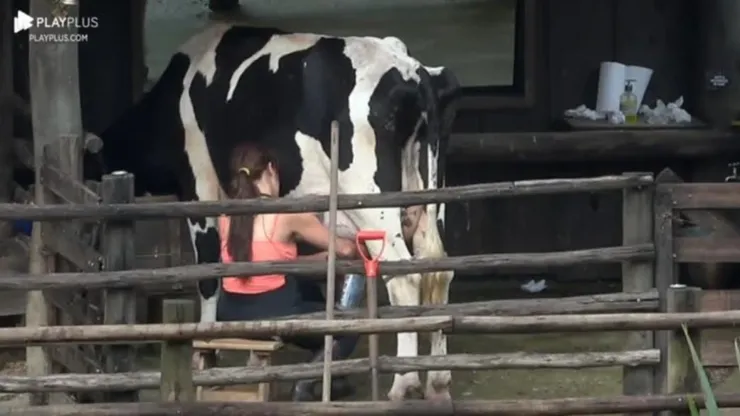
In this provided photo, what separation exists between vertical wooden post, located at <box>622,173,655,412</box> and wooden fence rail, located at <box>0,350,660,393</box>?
113 mm

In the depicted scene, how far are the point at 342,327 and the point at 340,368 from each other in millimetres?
953

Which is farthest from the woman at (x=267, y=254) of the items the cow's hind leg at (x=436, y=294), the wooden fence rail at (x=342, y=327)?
the wooden fence rail at (x=342, y=327)

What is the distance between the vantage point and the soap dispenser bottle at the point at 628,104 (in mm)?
9906

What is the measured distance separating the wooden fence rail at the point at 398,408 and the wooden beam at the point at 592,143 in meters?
4.30

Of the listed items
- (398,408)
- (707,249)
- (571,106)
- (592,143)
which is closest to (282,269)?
(398,408)

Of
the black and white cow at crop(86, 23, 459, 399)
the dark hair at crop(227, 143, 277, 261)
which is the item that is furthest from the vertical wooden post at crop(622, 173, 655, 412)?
the dark hair at crop(227, 143, 277, 261)

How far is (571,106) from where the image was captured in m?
10.2

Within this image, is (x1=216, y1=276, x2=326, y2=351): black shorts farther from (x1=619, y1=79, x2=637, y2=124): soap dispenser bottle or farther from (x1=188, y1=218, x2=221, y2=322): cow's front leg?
(x1=619, y1=79, x2=637, y2=124): soap dispenser bottle

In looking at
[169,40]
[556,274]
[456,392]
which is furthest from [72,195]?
[556,274]

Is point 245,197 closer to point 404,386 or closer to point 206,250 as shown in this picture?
point 206,250

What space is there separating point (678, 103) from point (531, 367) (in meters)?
4.45

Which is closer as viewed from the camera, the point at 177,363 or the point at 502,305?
the point at 177,363

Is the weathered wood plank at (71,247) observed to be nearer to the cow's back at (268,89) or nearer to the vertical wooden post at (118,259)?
the vertical wooden post at (118,259)

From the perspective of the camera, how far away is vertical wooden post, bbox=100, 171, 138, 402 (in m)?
6.48
